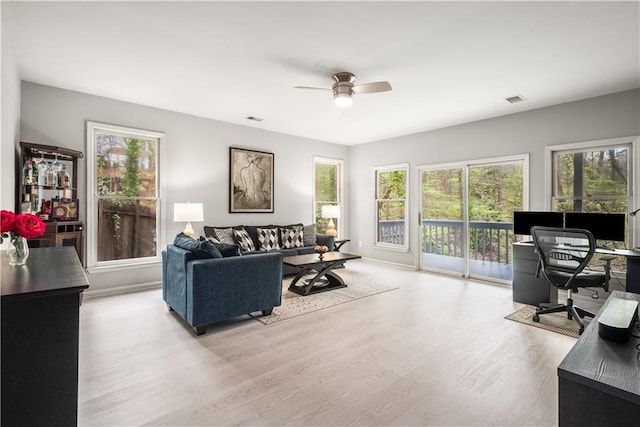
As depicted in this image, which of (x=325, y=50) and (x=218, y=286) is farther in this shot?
Answer: (x=218, y=286)

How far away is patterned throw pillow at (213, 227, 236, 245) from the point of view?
16.4 feet

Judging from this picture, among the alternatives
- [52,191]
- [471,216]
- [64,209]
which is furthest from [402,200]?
[52,191]

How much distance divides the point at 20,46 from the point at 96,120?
134 cm

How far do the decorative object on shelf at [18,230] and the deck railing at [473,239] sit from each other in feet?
18.0

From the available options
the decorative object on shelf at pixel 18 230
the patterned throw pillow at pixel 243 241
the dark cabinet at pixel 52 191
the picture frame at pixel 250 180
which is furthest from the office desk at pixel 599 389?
the picture frame at pixel 250 180

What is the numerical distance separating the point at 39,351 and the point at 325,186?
6125 mm

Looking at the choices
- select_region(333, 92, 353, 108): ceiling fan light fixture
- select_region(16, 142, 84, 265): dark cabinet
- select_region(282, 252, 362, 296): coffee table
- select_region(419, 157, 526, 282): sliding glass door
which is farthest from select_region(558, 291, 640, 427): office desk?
select_region(16, 142, 84, 265): dark cabinet

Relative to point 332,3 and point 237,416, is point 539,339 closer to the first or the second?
point 237,416

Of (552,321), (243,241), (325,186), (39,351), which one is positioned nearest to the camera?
(39,351)

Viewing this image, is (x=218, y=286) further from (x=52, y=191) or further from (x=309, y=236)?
(x=309, y=236)

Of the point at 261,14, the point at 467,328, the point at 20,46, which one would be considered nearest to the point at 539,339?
the point at 467,328

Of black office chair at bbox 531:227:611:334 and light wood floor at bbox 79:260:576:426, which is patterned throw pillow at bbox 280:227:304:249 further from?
Result: black office chair at bbox 531:227:611:334

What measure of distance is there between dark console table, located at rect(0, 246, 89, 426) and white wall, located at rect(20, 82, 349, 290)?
3.45 metres

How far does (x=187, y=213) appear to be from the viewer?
4609mm
